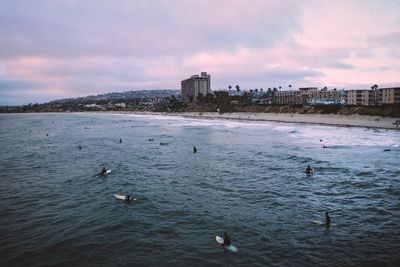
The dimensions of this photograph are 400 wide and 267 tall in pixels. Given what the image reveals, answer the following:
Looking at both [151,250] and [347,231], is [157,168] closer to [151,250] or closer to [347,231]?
[151,250]

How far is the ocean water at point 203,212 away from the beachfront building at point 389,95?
117 m

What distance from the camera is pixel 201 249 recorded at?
1611cm

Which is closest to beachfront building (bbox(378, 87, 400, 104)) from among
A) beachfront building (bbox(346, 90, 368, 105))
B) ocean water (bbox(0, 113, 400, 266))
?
beachfront building (bbox(346, 90, 368, 105))

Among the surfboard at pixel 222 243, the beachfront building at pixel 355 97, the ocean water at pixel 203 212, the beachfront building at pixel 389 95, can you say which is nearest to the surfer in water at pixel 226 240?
the surfboard at pixel 222 243

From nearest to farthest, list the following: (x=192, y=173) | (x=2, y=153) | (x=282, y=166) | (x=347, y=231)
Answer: (x=347, y=231) < (x=192, y=173) < (x=282, y=166) < (x=2, y=153)

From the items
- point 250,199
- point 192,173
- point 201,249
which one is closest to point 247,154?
point 192,173

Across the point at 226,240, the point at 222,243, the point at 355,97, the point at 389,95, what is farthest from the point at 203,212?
the point at 355,97

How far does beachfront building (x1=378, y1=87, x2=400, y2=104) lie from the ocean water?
117 metres

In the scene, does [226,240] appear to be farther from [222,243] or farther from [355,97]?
[355,97]

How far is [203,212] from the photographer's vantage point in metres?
21.6

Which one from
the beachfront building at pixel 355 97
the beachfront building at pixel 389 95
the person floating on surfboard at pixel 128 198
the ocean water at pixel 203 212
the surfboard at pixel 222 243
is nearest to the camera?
the ocean water at pixel 203 212

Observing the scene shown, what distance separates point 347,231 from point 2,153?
55319 mm

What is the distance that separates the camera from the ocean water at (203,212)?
15578 mm

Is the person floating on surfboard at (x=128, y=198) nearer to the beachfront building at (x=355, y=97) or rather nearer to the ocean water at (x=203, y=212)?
the ocean water at (x=203, y=212)
